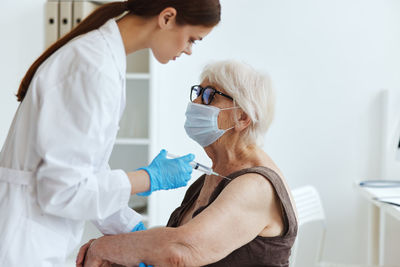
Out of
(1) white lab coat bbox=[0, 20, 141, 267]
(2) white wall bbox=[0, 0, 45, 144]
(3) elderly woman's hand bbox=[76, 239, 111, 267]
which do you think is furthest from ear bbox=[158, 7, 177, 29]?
(2) white wall bbox=[0, 0, 45, 144]

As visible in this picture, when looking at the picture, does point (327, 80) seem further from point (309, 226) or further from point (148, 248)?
point (148, 248)

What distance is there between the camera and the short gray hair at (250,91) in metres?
1.50

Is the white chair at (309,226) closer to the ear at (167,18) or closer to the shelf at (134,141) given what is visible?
the shelf at (134,141)

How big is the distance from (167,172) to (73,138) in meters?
0.30

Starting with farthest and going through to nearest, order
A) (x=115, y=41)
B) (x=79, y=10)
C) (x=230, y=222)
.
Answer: (x=79, y=10) < (x=230, y=222) < (x=115, y=41)

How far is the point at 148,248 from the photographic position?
50.3 inches

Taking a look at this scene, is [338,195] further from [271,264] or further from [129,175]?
[129,175]

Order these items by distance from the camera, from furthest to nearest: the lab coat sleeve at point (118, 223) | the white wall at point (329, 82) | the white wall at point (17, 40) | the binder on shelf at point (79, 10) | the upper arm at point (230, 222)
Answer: the white wall at point (17, 40), the white wall at point (329, 82), the binder on shelf at point (79, 10), the lab coat sleeve at point (118, 223), the upper arm at point (230, 222)

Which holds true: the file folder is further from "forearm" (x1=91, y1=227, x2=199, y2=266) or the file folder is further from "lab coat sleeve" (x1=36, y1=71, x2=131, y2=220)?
"lab coat sleeve" (x1=36, y1=71, x2=131, y2=220)

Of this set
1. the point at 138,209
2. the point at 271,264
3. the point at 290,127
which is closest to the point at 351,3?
the point at 290,127

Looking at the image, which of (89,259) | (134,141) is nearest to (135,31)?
(89,259)

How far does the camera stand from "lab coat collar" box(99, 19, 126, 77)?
1.09m

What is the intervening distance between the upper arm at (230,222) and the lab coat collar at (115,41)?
0.42m

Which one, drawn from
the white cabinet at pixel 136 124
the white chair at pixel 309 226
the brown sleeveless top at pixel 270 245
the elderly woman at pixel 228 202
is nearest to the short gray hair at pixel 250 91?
the elderly woman at pixel 228 202
